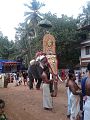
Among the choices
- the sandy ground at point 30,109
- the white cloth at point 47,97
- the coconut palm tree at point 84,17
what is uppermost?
the coconut palm tree at point 84,17

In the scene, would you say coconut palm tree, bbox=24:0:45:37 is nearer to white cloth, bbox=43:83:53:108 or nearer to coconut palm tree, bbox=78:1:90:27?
coconut palm tree, bbox=78:1:90:27

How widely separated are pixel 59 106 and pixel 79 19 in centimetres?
3763

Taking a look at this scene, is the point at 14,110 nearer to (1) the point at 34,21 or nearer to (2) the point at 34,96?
(2) the point at 34,96

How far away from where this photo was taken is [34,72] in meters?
19.7

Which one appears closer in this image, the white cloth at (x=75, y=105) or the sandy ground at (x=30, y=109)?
the white cloth at (x=75, y=105)

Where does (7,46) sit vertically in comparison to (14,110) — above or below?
above

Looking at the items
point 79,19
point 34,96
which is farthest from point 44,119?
point 79,19

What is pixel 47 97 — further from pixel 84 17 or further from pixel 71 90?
pixel 84 17

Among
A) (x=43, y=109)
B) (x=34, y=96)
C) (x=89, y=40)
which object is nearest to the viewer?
(x=43, y=109)

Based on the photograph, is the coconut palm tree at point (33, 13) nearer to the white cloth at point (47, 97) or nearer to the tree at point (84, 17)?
the tree at point (84, 17)

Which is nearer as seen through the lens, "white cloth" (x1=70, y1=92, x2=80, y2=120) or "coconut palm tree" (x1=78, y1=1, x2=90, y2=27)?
"white cloth" (x1=70, y1=92, x2=80, y2=120)

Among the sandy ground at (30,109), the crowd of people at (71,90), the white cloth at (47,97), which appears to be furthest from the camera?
the white cloth at (47,97)

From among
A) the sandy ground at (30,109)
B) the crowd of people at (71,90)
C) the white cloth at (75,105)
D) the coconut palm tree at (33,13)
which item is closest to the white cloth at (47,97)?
the crowd of people at (71,90)

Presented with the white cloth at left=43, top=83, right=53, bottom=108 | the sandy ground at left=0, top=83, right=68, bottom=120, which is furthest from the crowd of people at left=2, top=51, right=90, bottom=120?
the sandy ground at left=0, top=83, right=68, bottom=120
